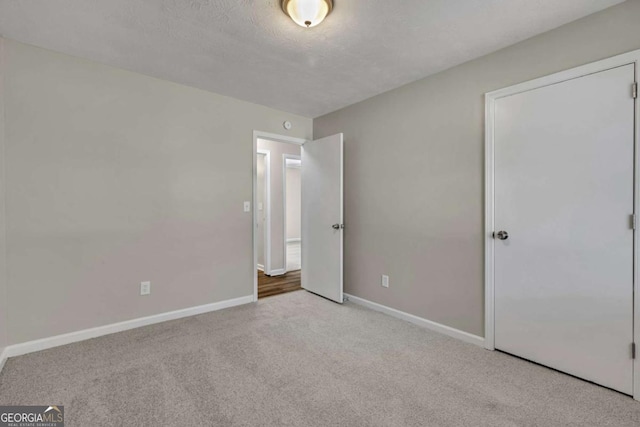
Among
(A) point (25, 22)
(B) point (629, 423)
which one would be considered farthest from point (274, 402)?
(A) point (25, 22)

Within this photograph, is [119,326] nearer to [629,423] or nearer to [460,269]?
[460,269]

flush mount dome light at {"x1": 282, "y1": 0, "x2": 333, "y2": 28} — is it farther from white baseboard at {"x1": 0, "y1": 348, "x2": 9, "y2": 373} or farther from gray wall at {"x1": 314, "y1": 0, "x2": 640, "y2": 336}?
white baseboard at {"x1": 0, "y1": 348, "x2": 9, "y2": 373}

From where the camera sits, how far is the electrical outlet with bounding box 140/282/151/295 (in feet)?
Result: 9.18

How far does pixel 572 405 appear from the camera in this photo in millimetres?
1709

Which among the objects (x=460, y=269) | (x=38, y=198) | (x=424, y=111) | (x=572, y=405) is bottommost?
(x=572, y=405)

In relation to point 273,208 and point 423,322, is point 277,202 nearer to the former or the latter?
point 273,208

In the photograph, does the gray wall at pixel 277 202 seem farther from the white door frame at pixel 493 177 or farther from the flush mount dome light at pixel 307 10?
the white door frame at pixel 493 177

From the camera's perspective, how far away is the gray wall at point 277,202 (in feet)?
16.5

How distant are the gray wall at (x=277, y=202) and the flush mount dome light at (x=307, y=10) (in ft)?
→ 10.6

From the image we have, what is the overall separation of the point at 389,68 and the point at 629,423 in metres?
2.83

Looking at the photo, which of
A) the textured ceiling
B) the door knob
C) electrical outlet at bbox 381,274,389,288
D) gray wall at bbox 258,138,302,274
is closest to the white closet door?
the door knob

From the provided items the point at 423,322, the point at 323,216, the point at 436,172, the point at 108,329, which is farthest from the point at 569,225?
the point at 108,329

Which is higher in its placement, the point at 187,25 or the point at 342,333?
the point at 187,25

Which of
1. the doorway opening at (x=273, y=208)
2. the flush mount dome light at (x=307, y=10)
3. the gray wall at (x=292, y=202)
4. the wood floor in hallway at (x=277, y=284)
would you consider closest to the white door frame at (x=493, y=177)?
the flush mount dome light at (x=307, y=10)
